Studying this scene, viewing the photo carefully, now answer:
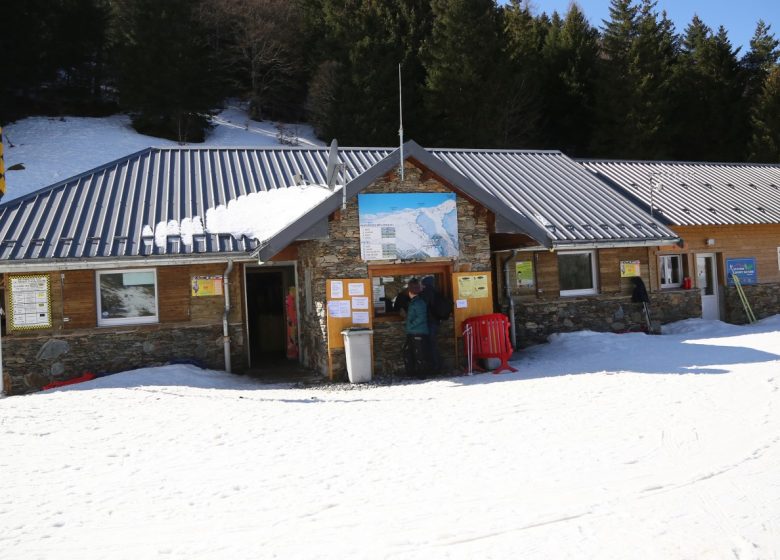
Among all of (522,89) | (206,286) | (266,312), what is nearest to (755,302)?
(266,312)

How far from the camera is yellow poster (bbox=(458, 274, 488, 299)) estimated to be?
1255 cm

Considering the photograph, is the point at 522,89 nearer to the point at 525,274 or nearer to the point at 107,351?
the point at 525,274

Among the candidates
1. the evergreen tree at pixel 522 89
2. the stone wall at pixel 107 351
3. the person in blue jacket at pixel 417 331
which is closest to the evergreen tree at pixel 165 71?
the evergreen tree at pixel 522 89

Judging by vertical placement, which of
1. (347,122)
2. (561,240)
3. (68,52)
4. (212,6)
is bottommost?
(561,240)

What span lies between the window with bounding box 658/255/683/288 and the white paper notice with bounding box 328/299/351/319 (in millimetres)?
10018

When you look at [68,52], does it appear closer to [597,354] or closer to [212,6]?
[212,6]

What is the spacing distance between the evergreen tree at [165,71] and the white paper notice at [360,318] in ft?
96.8

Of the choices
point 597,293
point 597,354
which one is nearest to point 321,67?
point 597,293

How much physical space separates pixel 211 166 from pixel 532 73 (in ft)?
91.4

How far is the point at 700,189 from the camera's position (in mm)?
20016

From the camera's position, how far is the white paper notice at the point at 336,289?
11.7 metres

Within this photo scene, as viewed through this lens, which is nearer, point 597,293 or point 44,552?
point 44,552

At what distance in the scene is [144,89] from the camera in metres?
37.9

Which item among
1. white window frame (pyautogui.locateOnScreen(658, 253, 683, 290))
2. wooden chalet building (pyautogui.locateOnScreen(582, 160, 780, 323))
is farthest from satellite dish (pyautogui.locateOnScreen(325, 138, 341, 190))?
white window frame (pyautogui.locateOnScreen(658, 253, 683, 290))
